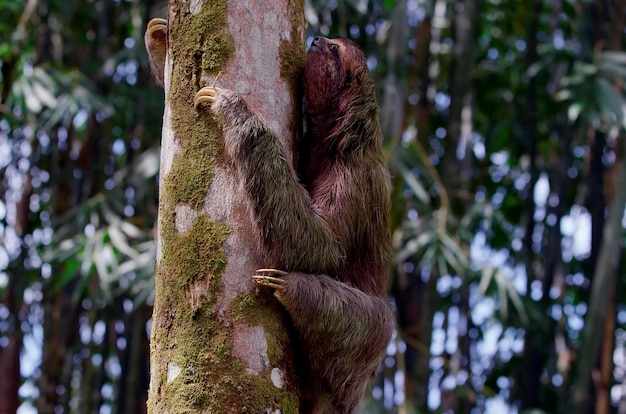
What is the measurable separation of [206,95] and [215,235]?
40 cm

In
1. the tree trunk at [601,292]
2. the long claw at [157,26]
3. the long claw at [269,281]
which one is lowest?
the tree trunk at [601,292]

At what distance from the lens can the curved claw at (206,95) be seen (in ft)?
Answer: 7.72

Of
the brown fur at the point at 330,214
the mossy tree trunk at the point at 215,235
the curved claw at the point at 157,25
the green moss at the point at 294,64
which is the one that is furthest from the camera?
the curved claw at the point at 157,25

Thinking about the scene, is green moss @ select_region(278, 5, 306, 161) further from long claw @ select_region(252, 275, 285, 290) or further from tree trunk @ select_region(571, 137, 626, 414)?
tree trunk @ select_region(571, 137, 626, 414)

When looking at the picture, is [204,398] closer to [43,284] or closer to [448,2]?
[43,284]

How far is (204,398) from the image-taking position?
6.98 ft

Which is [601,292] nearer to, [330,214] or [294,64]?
[330,214]

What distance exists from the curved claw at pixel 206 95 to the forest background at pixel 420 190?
10.6 ft

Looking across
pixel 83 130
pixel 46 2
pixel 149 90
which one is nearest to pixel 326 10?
pixel 149 90

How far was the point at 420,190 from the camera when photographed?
571 centimetres

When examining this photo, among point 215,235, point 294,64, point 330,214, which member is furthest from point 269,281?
point 294,64

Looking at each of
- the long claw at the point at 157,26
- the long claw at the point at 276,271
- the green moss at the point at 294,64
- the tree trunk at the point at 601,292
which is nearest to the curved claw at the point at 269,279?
the long claw at the point at 276,271

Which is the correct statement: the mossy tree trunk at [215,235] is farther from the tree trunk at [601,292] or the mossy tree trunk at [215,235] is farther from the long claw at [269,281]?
the tree trunk at [601,292]

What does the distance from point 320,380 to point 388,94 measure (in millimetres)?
3852
